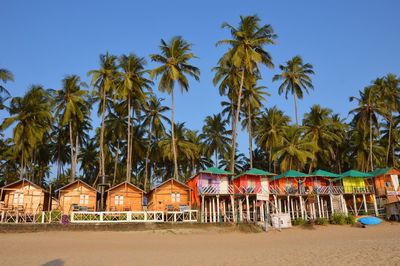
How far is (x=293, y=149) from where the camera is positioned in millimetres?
40500

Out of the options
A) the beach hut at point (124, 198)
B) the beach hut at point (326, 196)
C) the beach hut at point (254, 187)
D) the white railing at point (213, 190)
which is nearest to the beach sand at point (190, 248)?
the white railing at point (213, 190)

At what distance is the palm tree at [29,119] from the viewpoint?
36.9 metres

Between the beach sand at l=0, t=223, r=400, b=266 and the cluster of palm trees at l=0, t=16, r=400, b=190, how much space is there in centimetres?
1244

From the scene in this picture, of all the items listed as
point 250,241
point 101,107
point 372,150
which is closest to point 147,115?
point 101,107

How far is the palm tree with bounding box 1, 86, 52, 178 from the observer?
3691 cm

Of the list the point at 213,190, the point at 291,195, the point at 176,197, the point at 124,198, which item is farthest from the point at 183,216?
the point at 291,195

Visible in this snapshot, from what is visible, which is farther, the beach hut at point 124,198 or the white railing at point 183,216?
the beach hut at point 124,198

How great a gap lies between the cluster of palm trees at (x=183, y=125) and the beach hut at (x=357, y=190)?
4570 mm

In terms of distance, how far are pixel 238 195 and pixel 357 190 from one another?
43.9 ft

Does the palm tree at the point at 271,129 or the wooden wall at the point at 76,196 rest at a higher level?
the palm tree at the point at 271,129

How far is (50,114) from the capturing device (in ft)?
127

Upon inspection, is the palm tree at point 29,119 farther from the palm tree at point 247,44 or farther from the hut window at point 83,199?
the palm tree at point 247,44

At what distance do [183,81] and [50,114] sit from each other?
48.7 ft

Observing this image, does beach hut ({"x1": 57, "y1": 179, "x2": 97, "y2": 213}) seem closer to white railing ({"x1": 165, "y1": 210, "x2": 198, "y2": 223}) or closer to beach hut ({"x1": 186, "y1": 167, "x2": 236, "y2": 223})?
white railing ({"x1": 165, "y1": 210, "x2": 198, "y2": 223})
